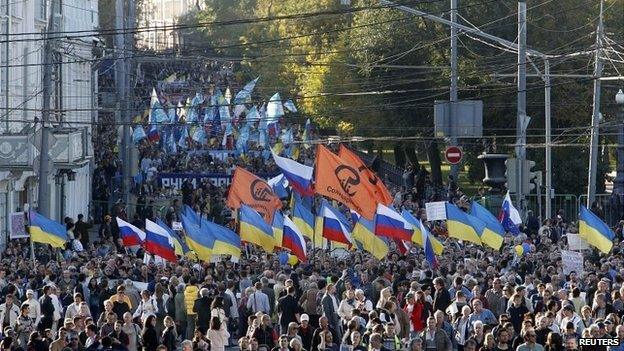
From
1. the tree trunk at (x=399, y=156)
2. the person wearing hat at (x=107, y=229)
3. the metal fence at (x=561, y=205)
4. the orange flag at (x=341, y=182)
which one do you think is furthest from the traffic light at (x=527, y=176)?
the tree trunk at (x=399, y=156)

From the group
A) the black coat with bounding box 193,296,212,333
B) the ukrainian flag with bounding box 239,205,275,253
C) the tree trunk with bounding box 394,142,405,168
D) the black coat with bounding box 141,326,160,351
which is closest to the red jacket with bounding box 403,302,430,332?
the black coat with bounding box 193,296,212,333

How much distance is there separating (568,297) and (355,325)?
435 centimetres

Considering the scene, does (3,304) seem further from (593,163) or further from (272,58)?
(272,58)

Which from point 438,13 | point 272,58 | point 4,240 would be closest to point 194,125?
point 438,13

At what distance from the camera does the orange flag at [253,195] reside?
3453 cm

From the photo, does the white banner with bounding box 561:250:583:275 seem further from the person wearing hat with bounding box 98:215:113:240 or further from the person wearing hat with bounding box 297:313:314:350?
the person wearing hat with bounding box 98:215:113:240

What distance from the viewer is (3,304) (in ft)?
82.4

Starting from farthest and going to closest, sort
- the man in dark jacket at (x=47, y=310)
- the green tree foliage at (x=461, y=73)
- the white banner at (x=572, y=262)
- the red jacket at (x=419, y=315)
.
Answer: the green tree foliage at (x=461, y=73)
the white banner at (x=572, y=262)
the man in dark jacket at (x=47, y=310)
the red jacket at (x=419, y=315)

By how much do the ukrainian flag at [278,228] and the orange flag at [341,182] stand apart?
3.88 ft

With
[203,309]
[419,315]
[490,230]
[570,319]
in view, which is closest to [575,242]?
[490,230]

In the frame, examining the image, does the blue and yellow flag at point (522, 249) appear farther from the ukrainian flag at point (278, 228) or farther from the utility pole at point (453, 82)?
the utility pole at point (453, 82)

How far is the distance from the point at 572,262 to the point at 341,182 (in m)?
5.54

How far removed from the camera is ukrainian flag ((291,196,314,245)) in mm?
34844

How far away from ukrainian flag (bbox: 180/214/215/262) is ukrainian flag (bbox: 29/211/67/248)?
7.96 feet
